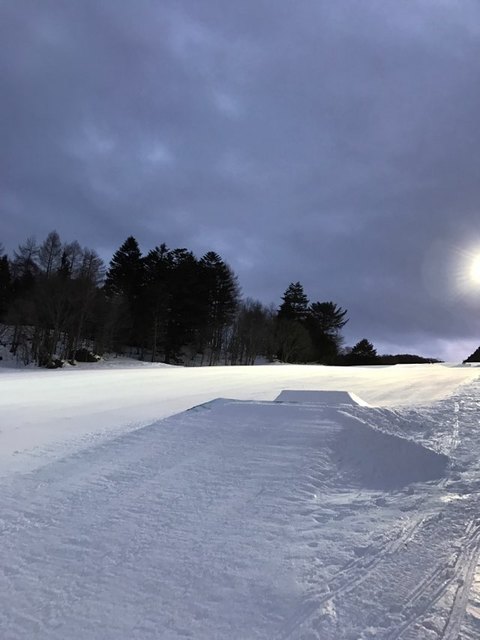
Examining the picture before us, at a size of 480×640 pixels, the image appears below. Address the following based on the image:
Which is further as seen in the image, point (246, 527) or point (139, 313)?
point (139, 313)

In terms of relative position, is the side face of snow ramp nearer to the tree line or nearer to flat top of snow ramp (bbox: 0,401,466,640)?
flat top of snow ramp (bbox: 0,401,466,640)

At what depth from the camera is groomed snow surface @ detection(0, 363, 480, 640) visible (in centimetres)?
282

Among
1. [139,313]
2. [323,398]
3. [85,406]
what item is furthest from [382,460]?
[139,313]

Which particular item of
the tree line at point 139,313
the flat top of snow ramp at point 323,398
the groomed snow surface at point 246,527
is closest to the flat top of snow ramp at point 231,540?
the groomed snow surface at point 246,527

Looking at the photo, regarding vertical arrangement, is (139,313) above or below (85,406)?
above

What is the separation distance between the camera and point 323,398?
8.05 metres

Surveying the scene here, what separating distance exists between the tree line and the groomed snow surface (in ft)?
105

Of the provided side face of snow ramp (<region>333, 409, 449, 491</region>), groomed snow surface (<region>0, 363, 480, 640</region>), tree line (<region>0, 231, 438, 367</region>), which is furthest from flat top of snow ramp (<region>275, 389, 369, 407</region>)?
tree line (<region>0, 231, 438, 367</region>)

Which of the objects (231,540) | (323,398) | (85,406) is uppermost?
(323,398)

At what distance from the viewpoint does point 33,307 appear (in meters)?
38.4

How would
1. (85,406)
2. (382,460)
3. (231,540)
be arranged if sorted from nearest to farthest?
(231,540), (382,460), (85,406)

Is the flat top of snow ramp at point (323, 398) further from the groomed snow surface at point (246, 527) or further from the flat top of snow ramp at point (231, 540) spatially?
the flat top of snow ramp at point (231, 540)

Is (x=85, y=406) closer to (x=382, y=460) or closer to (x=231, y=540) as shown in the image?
(x=382, y=460)

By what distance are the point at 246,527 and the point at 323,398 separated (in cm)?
430
